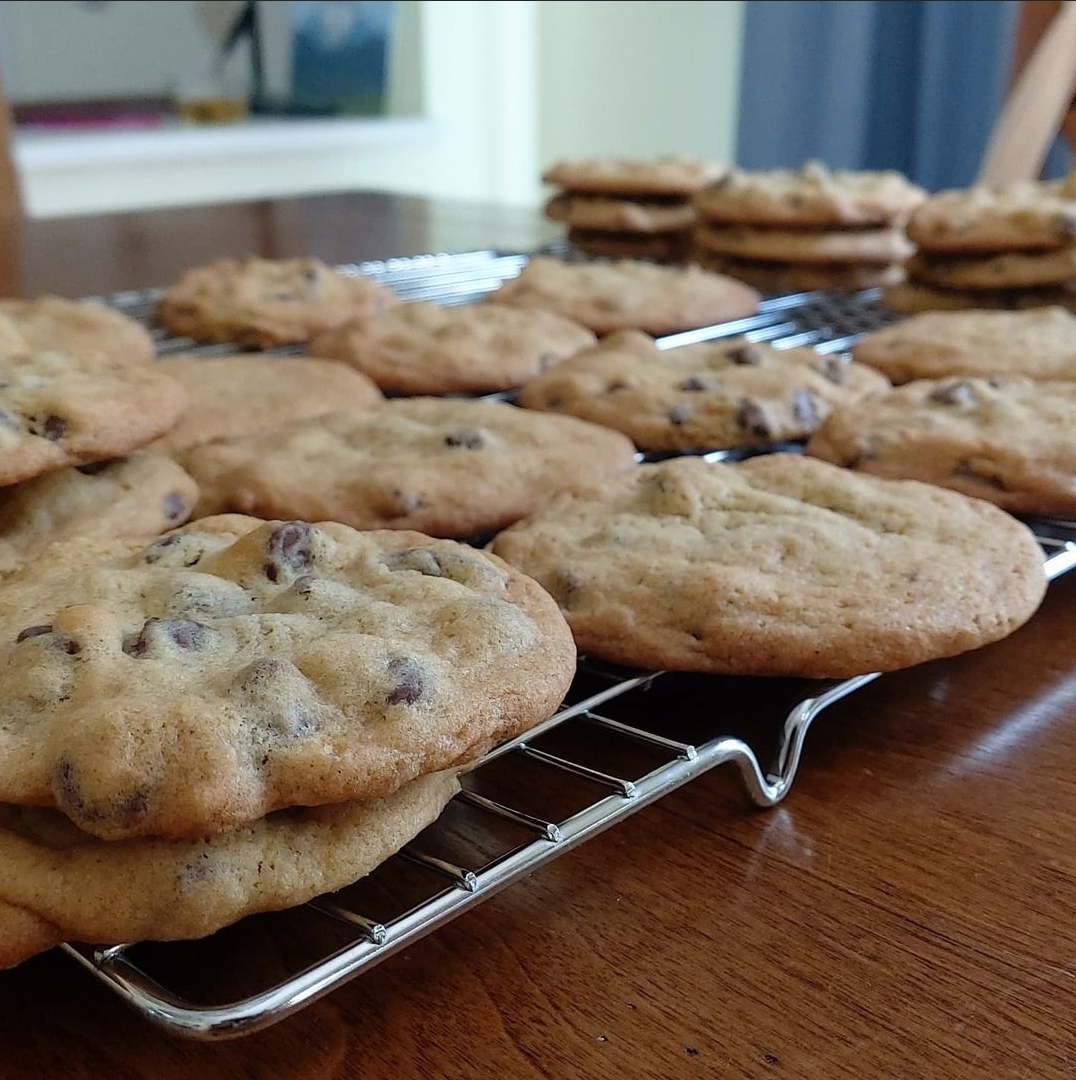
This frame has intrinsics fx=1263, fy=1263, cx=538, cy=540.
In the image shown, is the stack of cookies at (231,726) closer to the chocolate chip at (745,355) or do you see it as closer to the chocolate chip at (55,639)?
the chocolate chip at (55,639)


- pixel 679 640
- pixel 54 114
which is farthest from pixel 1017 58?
pixel 54 114

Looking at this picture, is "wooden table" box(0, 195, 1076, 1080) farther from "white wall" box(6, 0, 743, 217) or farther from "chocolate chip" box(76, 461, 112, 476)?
"white wall" box(6, 0, 743, 217)

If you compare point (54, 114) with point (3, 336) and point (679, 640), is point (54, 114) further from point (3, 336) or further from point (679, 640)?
point (679, 640)

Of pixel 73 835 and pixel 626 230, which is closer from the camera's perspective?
pixel 73 835

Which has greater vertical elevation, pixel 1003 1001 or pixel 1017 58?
pixel 1017 58

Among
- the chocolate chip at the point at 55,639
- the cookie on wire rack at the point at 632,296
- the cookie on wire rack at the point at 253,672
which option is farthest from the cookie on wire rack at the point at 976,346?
the chocolate chip at the point at 55,639

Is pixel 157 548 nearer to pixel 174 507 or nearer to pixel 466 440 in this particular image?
pixel 174 507
